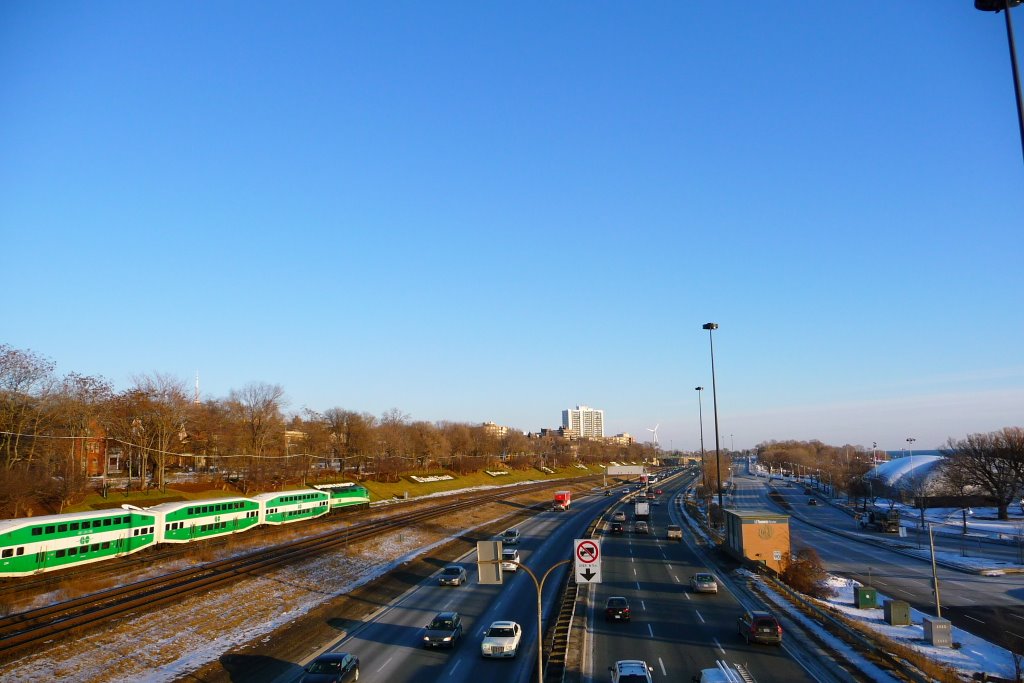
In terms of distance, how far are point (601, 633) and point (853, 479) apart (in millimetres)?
114103

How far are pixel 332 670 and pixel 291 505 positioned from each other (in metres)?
46.1

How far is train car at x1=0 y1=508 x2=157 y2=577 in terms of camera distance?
1518 inches

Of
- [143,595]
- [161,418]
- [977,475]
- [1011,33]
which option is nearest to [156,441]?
[161,418]

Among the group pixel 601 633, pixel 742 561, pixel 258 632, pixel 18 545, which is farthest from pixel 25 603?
pixel 742 561

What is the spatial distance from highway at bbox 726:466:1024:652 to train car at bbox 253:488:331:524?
54.1 m

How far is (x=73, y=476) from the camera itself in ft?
207

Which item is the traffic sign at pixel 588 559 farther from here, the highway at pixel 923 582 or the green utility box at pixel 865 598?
the green utility box at pixel 865 598

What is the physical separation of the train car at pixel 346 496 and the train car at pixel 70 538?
3005 centimetres

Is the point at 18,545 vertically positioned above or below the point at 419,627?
above

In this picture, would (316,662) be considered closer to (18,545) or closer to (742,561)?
(18,545)

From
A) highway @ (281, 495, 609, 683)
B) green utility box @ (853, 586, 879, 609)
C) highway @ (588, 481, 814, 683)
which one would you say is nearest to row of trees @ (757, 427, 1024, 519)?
green utility box @ (853, 586, 879, 609)

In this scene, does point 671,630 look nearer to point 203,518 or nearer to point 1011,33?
point 1011,33

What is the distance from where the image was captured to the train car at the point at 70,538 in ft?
127

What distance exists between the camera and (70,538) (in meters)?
42.0
